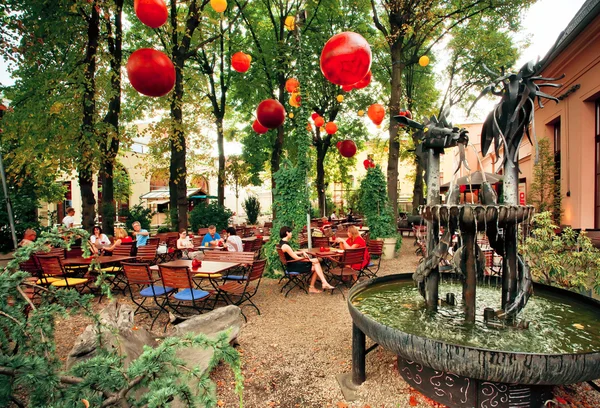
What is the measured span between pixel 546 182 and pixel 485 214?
11.4 meters

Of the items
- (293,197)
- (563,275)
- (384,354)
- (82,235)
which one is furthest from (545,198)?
(82,235)

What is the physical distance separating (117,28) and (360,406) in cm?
1277

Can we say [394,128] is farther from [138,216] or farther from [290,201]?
[138,216]

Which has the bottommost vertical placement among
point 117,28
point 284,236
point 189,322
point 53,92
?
point 189,322

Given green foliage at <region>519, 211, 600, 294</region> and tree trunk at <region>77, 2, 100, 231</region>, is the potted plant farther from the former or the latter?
tree trunk at <region>77, 2, 100, 231</region>

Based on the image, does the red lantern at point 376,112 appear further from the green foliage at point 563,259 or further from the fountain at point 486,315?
the fountain at point 486,315

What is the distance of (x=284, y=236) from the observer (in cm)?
791

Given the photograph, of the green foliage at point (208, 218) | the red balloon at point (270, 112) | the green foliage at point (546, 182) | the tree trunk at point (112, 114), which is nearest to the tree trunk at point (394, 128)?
the green foliage at point (546, 182)

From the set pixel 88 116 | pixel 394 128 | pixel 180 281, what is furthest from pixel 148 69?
pixel 394 128

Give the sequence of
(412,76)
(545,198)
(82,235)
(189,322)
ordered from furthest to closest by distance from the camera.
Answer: (412,76) → (545,198) → (189,322) → (82,235)

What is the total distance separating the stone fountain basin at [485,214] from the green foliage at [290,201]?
5947mm

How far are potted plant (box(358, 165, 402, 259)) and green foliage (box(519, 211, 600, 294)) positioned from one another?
264 inches

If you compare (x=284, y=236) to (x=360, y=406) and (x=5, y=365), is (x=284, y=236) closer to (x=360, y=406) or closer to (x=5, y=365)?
(x=360, y=406)

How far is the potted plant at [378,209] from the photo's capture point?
1278 cm
